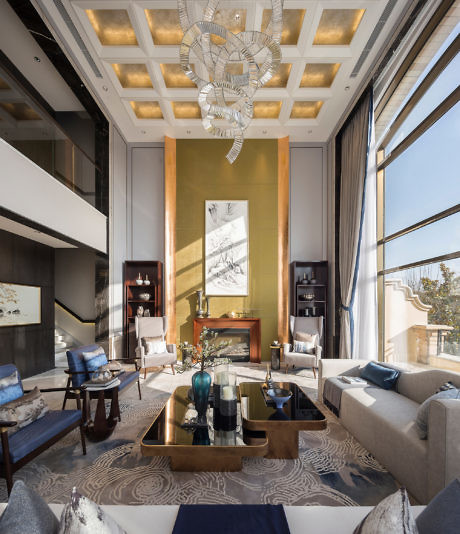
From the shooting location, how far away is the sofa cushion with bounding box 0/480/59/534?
87 cm

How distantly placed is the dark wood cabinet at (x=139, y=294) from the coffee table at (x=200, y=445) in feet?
12.2

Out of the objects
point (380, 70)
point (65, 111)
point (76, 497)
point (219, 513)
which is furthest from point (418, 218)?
point (65, 111)

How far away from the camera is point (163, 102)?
5.29 meters

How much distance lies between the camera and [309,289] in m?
6.41

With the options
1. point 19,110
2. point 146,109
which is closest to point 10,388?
point 19,110

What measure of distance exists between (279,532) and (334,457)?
1645 mm

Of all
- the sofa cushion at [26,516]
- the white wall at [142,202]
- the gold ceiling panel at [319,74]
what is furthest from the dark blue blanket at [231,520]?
the white wall at [142,202]

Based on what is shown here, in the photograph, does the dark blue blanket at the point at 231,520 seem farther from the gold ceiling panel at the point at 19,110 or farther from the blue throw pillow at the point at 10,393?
the gold ceiling panel at the point at 19,110

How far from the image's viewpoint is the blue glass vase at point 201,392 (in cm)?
263

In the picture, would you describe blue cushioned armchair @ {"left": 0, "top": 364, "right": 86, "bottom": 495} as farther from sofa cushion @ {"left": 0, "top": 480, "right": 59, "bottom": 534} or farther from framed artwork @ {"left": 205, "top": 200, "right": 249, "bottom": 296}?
framed artwork @ {"left": 205, "top": 200, "right": 249, "bottom": 296}

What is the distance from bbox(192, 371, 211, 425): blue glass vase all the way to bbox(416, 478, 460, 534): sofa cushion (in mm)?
1816

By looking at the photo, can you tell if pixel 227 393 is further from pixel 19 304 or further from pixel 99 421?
pixel 19 304

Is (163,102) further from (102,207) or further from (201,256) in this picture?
(201,256)

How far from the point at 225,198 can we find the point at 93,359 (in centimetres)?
403
